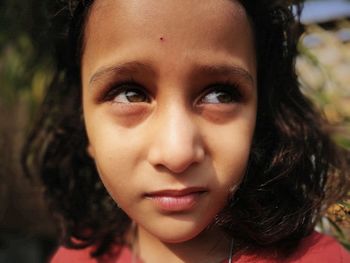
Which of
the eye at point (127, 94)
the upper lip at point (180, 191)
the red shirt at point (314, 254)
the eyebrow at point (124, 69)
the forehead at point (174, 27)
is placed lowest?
the red shirt at point (314, 254)

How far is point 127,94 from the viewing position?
0.97 m

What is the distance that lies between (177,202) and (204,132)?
0.44 ft

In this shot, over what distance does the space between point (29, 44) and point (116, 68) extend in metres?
1.07

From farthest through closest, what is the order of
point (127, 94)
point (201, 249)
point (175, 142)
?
1. point (201, 249)
2. point (127, 94)
3. point (175, 142)

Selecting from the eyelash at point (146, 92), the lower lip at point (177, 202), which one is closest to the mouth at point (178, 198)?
the lower lip at point (177, 202)

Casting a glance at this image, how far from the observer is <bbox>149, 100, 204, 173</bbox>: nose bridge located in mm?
859

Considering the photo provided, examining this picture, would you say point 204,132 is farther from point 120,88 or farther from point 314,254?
point 314,254

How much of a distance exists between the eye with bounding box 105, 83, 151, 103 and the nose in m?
0.07

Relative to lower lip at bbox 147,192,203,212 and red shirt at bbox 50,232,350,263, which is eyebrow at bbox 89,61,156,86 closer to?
lower lip at bbox 147,192,203,212

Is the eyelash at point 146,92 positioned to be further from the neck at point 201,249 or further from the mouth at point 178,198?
the neck at point 201,249

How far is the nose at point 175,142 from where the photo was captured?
0.86 meters

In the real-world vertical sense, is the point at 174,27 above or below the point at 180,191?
above

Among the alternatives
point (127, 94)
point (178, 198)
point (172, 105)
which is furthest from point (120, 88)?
point (178, 198)

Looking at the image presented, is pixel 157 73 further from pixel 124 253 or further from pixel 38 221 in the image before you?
pixel 38 221
